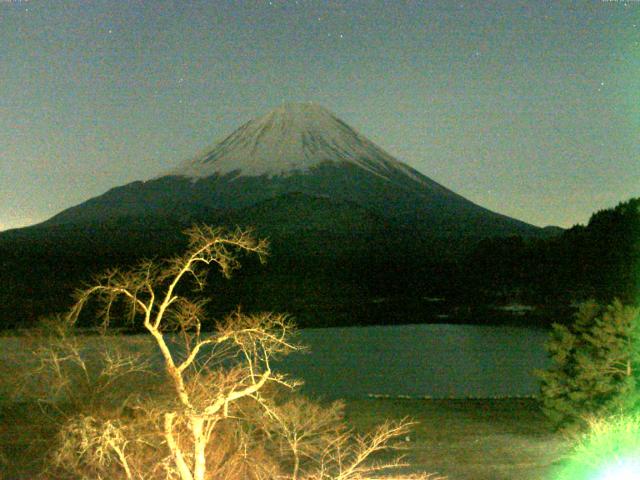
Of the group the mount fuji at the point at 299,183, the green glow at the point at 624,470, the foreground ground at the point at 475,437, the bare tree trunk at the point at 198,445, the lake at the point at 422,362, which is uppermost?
the mount fuji at the point at 299,183

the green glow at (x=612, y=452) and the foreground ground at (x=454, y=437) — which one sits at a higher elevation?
the green glow at (x=612, y=452)

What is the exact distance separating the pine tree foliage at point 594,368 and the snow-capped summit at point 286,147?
93.6 m

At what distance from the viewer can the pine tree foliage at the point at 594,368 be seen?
11891 millimetres

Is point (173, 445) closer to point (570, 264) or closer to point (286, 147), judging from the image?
point (570, 264)

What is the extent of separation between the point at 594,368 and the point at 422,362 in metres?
15.5

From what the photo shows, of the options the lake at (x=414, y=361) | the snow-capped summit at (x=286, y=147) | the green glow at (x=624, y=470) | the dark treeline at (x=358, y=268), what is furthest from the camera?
the snow-capped summit at (x=286, y=147)

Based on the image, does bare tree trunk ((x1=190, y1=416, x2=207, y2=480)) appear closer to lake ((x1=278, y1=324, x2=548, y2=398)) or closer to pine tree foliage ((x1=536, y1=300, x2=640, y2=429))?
pine tree foliage ((x1=536, y1=300, x2=640, y2=429))

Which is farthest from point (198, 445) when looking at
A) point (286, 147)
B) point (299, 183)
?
point (286, 147)

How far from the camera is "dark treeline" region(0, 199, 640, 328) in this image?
1882 inches

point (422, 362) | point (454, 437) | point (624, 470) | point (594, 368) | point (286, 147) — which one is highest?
point (286, 147)

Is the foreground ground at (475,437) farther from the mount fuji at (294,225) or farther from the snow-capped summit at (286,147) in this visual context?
the snow-capped summit at (286,147)

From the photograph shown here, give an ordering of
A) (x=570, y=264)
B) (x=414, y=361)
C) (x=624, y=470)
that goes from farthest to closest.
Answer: (x=570, y=264)
(x=414, y=361)
(x=624, y=470)

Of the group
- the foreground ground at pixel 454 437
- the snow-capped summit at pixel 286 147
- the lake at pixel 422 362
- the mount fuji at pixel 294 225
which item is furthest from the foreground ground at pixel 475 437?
the snow-capped summit at pixel 286 147

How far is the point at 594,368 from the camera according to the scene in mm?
12234
